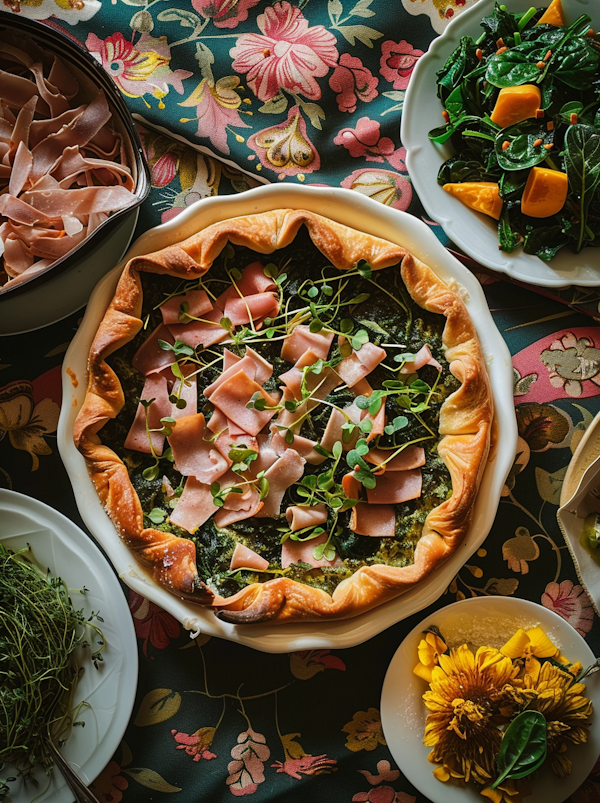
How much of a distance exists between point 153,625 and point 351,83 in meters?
2.07

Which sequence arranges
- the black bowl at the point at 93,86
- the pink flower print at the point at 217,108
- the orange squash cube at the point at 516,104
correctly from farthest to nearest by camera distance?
the pink flower print at the point at 217,108, the orange squash cube at the point at 516,104, the black bowl at the point at 93,86

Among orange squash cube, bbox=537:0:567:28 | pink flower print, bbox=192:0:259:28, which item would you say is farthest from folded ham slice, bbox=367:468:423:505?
pink flower print, bbox=192:0:259:28

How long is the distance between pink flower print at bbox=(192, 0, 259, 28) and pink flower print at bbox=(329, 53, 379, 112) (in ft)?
1.29

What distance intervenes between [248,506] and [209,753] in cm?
92

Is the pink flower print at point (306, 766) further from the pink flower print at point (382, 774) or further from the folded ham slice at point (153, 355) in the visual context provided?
the folded ham slice at point (153, 355)

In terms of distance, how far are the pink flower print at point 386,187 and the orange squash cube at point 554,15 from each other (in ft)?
2.24

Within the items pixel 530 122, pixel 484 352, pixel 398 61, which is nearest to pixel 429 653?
pixel 484 352

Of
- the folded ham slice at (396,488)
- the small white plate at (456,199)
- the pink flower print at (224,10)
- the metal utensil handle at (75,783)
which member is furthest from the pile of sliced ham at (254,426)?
the pink flower print at (224,10)

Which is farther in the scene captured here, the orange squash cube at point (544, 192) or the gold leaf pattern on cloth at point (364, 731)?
the gold leaf pattern on cloth at point (364, 731)

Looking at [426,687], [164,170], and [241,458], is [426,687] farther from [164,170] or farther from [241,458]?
[164,170]

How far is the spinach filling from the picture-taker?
199cm

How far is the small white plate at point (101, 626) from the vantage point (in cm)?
210

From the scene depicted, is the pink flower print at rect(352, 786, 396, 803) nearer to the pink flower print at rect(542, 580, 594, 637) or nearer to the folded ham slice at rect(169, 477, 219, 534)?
the pink flower print at rect(542, 580, 594, 637)

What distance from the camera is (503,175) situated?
2.08 metres
